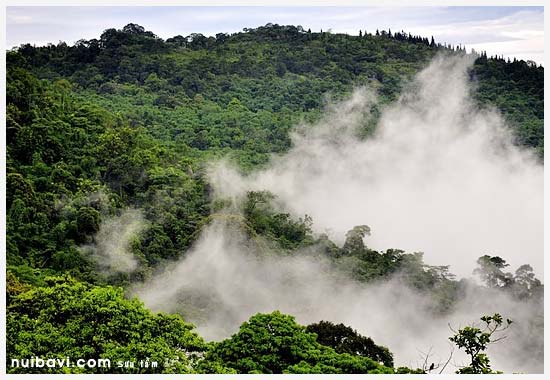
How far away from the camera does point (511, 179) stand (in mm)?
25875

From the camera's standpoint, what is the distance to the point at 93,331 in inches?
419

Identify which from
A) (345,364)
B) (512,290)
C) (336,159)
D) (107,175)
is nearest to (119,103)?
(336,159)

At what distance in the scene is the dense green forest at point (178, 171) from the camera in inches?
420

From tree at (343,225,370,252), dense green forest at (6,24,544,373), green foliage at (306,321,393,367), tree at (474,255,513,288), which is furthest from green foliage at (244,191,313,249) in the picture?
green foliage at (306,321,393,367)

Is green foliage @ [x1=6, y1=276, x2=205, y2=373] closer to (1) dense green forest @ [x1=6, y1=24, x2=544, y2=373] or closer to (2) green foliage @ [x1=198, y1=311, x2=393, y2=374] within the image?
(1) dense green forest @ [x1=6, y1=24, x2=544, y2=373]

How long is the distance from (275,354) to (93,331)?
7.59ft

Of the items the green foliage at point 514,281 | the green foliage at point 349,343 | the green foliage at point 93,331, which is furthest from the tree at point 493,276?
the green foliage at point 93,331

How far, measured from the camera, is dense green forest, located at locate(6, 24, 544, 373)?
10.7 meters

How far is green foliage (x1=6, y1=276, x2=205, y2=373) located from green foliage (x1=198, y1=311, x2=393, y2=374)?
51 cm

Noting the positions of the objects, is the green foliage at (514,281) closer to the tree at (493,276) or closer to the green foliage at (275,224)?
the tree at (493,276)

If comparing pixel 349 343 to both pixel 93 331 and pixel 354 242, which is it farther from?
pixel 354 242

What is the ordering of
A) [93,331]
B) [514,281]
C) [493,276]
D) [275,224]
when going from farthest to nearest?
[275,224]
[493,276]
[514,281]
[93,331]

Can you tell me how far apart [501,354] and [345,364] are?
6665 millimetres

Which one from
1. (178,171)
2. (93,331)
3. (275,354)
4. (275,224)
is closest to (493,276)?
(275,224)
